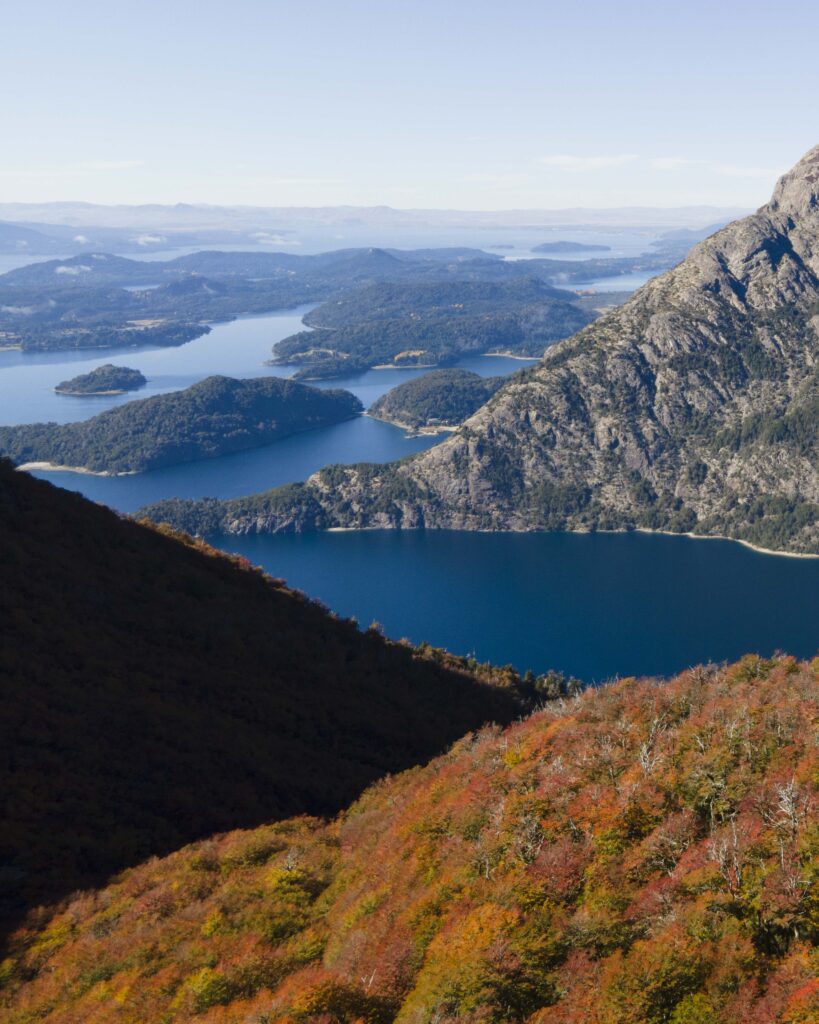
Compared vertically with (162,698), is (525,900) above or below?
above

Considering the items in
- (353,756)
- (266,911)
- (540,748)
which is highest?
(540,748)

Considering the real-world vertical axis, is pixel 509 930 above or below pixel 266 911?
above

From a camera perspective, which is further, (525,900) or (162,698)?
(162,698)

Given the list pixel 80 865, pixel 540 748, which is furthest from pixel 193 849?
pixel 540 748

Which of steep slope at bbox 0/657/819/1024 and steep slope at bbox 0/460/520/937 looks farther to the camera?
steep slope at bbox 0/460/520/937

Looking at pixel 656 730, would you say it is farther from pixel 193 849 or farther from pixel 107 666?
pixel 107 666
